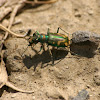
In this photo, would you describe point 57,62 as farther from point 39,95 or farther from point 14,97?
point 14,97

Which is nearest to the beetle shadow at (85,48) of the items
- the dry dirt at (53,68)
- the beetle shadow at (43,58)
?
the dry dirt at (53,68)

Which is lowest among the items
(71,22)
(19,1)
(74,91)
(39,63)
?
(74,91)

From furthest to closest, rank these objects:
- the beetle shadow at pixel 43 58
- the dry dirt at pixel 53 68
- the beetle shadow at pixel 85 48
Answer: the beetle shadow at pixel 43 58 → the beetle shadow at pixel 85 48 → the dry dirt at pixel 53 68

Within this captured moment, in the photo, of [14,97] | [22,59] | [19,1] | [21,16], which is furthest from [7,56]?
[19,1]

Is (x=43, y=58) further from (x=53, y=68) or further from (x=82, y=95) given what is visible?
(x=82, y=95)

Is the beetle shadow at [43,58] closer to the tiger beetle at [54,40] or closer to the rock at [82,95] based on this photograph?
the tiger beetle at [54,40]

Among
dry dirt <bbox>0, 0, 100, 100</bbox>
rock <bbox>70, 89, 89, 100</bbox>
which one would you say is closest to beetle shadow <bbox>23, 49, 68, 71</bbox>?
dry dirt <bbox>0, 0, 100, 100</bbox>

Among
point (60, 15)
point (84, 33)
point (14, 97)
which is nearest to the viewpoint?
point (14, 97)

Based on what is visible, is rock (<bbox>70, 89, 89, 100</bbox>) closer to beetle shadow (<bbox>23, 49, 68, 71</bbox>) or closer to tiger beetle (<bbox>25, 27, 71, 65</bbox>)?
beetle shadow (<bbox>23, 49, 68, 71</bbox>)

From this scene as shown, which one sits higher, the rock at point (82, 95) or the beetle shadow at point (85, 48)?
the beetle shadow at point (85, 48)
